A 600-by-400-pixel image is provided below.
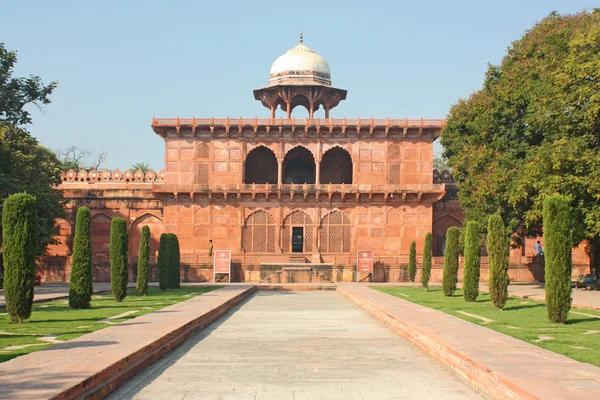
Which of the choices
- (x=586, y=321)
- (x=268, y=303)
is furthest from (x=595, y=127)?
(x=268, y=303)

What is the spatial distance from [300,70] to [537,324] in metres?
28.4

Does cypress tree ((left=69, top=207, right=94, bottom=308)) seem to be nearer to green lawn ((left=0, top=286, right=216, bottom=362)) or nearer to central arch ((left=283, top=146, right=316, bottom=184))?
green lawn ((left=0, top=286, right=216, bottom=362))

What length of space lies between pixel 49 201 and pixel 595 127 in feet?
65.2

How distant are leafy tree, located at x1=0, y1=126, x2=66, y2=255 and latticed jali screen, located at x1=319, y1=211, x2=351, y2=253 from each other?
1299 cm

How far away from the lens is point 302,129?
37.8 metres

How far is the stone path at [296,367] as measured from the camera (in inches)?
296

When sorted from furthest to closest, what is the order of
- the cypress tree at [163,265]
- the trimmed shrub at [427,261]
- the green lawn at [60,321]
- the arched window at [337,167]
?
1. the arched window at [337,167]
2. the trimmed shrub at [427,261]
3. the cypress tree at [163,265]
4. the green lawn at [60,321]

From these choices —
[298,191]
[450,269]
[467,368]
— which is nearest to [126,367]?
[467,368]

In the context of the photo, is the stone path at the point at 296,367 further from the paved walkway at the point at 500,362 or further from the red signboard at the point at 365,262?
the red signboard at the point at 365,262

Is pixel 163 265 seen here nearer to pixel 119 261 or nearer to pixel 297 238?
pixel 119 261

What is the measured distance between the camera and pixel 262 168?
40.9m

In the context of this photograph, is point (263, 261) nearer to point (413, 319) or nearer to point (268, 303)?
point (268, 303)

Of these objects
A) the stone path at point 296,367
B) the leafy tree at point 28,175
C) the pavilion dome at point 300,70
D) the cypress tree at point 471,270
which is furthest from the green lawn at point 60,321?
the pavilion dome at point 300,70

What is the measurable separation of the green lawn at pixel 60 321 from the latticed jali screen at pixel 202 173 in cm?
1661
